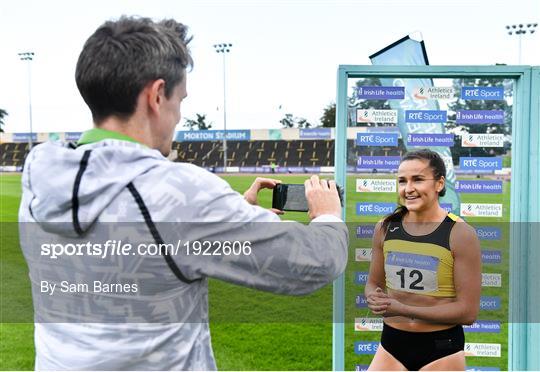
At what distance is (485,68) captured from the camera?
3.21 m

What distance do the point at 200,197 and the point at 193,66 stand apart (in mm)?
422

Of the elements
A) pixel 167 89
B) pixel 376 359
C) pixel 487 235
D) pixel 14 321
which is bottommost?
pixel 14 321

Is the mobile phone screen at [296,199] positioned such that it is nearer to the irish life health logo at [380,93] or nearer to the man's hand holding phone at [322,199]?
the man's hand holding phone at [322,199]

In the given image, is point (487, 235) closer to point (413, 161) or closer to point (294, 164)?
point (413, 161)

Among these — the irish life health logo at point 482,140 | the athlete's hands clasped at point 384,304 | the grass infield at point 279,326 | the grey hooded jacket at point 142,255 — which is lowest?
the grass infield at point 279,326

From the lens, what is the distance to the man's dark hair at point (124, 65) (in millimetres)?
1271

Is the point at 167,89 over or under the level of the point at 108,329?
over

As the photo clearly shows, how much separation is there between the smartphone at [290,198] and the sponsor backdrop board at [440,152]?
126cm

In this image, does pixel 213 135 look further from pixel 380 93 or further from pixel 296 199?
pixel 296 199

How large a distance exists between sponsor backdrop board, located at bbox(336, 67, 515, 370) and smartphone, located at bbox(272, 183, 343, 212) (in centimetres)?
126

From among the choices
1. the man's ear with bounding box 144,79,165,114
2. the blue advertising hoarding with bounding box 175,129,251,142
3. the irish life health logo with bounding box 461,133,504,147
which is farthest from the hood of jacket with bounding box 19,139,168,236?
the blue advertising hoarding with bounding box 175,129,251,142

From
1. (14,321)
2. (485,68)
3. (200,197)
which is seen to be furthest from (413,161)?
(14,321)

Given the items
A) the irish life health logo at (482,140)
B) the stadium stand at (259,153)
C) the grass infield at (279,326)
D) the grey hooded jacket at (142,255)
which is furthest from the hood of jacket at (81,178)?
the stadium stand at (259,153)

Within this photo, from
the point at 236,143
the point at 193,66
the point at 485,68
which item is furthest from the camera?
the point at 236,143
